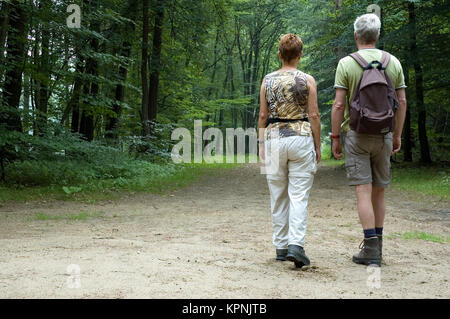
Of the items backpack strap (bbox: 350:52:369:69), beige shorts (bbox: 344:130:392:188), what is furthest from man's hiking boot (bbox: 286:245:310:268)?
backpack strap (bbox: 350:52:369:69)

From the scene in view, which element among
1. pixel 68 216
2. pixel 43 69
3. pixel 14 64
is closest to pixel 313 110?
pixel 68 216

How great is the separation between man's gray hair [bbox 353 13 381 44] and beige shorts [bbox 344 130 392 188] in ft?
2.97

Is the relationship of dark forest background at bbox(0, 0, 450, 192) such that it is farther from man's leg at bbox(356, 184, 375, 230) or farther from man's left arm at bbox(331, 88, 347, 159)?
man's leg at bbox(356, 184, 375, 230)

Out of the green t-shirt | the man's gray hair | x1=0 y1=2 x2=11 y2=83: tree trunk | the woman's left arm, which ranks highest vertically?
x1=0 y1=2 x2=11 y2=83: tree trunk

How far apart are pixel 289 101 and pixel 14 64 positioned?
8.43 metres

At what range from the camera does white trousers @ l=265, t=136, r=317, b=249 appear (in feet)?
13.3

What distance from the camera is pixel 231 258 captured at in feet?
14.3

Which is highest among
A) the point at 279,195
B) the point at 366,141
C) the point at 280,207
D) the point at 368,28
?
the point at 368,28

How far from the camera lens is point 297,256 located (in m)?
3.92

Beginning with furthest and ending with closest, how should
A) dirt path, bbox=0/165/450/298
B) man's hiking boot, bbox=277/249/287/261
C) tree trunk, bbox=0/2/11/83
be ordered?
tree trunk, bbox=0/2/11/83 < man's hiking boot, bbox=277/249/287/261 < dirt path, bbox=0/165/450/298

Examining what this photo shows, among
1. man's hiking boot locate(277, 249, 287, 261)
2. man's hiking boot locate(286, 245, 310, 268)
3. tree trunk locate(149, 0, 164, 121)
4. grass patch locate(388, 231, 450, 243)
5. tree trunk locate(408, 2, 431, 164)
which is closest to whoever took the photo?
man's hiking boot locate(286, 245, 310, 268)

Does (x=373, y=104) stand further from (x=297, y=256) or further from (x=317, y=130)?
(x=297, y=256)
